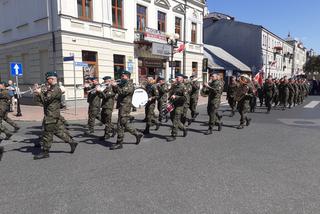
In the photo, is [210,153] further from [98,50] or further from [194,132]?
[98,50]

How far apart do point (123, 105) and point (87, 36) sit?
10.8 metres

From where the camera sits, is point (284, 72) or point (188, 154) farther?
point (284, 72)

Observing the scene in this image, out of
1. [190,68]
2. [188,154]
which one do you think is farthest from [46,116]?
[190,68]

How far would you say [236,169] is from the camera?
5062 millimetres

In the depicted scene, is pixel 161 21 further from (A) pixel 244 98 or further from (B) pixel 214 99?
(B) pixel 214 99

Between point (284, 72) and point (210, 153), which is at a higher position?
point (284, 72)

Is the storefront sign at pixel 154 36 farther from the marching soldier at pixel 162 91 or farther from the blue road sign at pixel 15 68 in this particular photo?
the marching soldier at pixel 162 91

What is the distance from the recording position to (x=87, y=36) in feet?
Result: 52.8

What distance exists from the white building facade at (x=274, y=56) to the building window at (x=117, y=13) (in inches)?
1125

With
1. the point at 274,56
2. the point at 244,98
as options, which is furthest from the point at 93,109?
the point at 274,56

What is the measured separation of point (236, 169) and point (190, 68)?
69.2ft

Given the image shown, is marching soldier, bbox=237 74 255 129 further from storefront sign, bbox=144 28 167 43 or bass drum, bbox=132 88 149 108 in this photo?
storefront sign, bbox=144 28 167 43

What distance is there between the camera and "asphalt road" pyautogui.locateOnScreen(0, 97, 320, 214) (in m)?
3.66

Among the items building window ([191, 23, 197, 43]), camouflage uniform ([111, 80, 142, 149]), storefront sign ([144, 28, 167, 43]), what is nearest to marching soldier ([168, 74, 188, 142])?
camouflage uniform ([111, 80, 142, 149])
